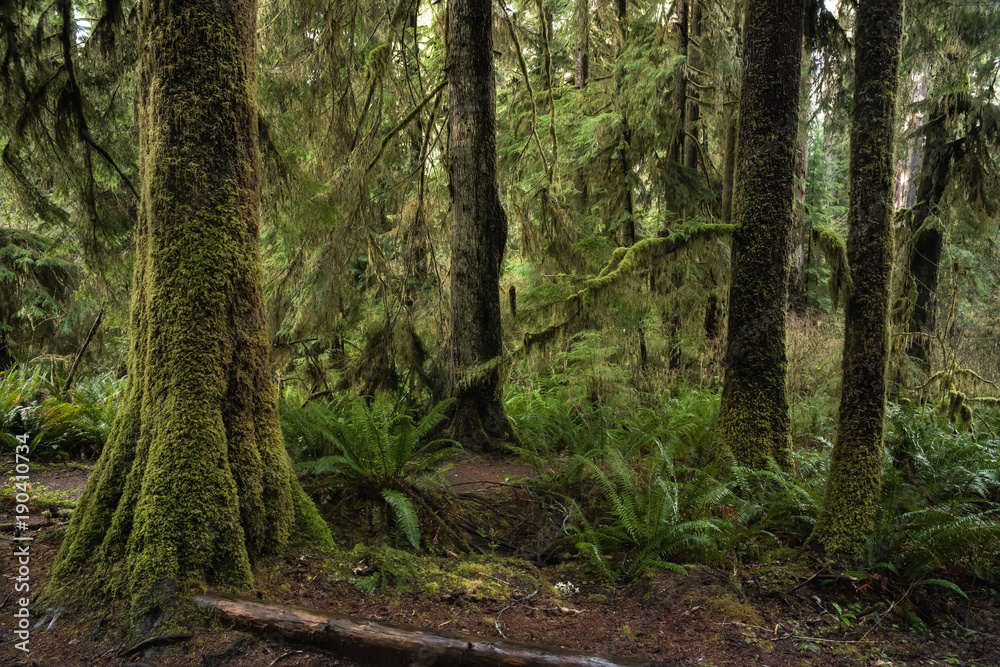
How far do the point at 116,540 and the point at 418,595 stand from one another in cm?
174

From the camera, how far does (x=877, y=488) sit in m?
4.11

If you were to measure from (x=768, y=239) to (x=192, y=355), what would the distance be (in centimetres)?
510

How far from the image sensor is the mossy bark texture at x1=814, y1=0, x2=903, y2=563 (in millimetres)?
4098

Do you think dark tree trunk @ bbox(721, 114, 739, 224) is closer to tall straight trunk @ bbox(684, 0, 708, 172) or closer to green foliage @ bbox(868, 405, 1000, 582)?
tall straight trunk @ bbox(684, 0, 708, 172)

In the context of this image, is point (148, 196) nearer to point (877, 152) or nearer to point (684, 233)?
point (684, 233)

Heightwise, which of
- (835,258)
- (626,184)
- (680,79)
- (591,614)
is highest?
(680,79)

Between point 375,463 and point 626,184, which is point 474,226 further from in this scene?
point 626,184

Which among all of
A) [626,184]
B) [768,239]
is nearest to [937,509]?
[768,239]

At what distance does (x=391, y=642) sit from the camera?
104 inches

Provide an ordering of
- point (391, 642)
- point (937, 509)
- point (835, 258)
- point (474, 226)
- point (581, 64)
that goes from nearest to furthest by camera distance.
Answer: point (391, 642), point (937, 509), point (835, 258), point (474, 226), point (581, 64)

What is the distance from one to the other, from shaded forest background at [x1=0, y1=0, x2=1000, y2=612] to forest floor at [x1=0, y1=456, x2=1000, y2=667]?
24 centimetres

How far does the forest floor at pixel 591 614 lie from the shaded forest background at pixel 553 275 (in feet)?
0.79

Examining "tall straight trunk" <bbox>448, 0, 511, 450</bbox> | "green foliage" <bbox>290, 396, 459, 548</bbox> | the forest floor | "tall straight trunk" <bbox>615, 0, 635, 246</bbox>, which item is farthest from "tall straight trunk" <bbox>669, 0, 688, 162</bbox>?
the forest floor

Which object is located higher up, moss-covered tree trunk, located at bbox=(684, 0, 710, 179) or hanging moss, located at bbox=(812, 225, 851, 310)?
moss-covered tree trunk, located at bbox=(684, 0, 710, 179)
